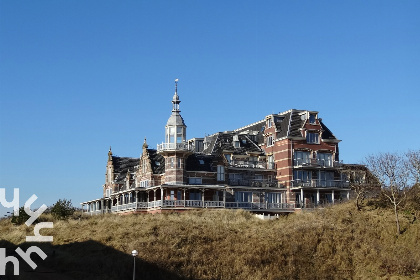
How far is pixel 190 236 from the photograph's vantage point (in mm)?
47062

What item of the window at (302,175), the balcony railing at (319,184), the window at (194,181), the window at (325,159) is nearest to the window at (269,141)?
the window at (302,175)

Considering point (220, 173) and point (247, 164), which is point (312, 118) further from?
point (220, 173)

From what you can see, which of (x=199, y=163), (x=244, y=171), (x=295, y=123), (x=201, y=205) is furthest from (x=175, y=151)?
(x=295, y=123)

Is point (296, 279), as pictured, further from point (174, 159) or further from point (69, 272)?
point (174, 159)

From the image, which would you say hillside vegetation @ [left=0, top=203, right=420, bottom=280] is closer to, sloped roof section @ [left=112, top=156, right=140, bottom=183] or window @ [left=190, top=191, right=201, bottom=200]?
window @ [left=190, top=191, right=201, bottom=200]

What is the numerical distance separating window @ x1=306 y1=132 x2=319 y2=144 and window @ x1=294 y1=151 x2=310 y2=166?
174 centimetres

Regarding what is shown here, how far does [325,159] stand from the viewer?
231 feet

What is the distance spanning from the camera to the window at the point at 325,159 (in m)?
69.7

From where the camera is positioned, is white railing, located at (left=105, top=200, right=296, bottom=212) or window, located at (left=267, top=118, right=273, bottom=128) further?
window, located at (left=267, top=118, right=273, bottom=128)

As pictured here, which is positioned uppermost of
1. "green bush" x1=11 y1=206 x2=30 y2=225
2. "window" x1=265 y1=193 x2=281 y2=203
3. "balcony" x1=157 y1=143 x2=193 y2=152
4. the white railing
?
"balcony" x1=157 y1=143 x2=193 y2=152

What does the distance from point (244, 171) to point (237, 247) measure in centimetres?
2358

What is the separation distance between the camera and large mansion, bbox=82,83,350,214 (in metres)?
63.0

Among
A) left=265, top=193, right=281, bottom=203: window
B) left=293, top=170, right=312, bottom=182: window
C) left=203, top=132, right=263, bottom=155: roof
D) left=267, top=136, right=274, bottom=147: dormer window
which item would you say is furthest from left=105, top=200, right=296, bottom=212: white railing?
left=267, top=136, right=274, bottom=147: dormer window

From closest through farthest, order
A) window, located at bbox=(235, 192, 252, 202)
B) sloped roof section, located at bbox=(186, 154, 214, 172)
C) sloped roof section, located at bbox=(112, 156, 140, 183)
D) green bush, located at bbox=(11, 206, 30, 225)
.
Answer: green bush, located at bbox=(11, 206, 30, 225) < sloped roof section, located at bbox=(186, 154, 214, 172) < window, located at bbox=(235, 192, 252, 202) < sloped roof section, located at bbox=(112, 156, 140, 183)
